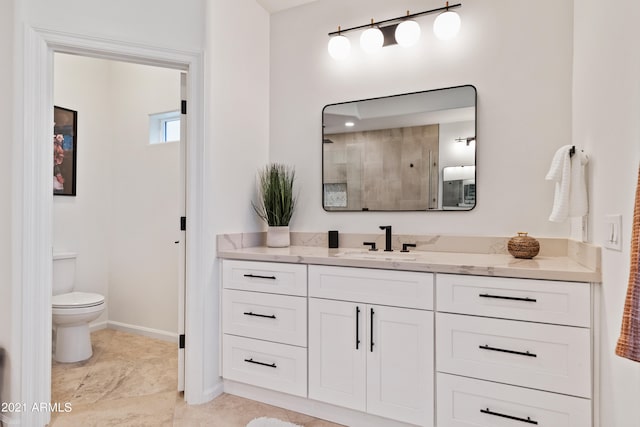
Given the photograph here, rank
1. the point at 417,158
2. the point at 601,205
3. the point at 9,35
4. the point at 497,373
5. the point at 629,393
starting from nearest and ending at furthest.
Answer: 1. the point at 629,393
2. the point at 601,205
3. the point at 497,373
4. the point at 9,35
5. the point at 417,158

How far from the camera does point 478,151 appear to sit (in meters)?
2.24

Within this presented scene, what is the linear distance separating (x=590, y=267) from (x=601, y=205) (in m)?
0.26

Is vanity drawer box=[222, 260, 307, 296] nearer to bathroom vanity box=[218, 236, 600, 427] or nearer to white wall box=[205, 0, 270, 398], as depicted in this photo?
bathroom vanity box=[218, 236, 600, 427]

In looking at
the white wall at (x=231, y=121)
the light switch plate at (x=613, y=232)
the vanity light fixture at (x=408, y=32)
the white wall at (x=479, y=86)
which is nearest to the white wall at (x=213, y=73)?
the white wall at (x=231, y=121)

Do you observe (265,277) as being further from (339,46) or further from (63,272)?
(63,272)

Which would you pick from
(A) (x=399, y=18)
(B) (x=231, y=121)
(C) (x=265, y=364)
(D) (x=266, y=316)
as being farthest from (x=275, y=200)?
(A) (x=399, y=18)

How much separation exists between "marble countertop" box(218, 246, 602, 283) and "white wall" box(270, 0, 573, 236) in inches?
10.2

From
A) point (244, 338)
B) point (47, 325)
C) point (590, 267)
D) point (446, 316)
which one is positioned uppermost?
point (590, 267)

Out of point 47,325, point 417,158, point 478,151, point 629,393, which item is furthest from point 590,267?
point 47,325

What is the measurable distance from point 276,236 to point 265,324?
1.95 ft

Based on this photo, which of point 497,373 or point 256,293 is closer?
point 497,373

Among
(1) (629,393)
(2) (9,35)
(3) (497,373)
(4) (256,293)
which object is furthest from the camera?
(4) (256,293)

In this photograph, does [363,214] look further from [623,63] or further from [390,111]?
[623,63]

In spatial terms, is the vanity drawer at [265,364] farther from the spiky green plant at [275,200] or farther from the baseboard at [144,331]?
the baseboard at [144,331]
